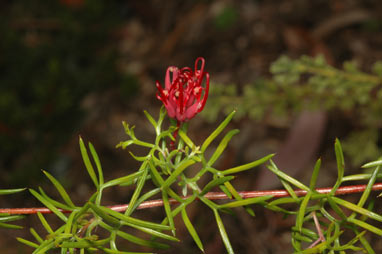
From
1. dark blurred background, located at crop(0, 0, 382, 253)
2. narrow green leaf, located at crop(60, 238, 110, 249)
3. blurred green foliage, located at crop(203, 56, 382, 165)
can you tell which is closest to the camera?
narrow green leaf, located at crop(60, 238, 110, 249)

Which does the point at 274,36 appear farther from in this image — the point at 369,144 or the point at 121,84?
the point at 369,144

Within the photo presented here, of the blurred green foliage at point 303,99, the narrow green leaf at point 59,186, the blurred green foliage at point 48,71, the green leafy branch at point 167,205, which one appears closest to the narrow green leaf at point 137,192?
the green leafy branch at point 167,205

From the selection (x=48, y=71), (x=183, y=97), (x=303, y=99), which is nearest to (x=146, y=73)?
(x=48, y=71)

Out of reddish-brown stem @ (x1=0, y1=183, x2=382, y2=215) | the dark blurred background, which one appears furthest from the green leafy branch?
the dark blurred background

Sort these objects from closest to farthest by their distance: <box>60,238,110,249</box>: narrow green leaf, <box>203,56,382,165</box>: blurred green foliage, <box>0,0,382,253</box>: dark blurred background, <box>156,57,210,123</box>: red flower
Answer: <box>60,238,110,249</box>: narrow green leaf < <box>156,57,210,123</box>: red flower < <box>203,56,382,165</box>: blurred green foliage < <box>0,0,382,253</box>: dark blurred background

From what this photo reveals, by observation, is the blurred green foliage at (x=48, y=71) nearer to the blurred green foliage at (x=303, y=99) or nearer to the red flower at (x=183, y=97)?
the blurred green foliage at (x=303, y=99)

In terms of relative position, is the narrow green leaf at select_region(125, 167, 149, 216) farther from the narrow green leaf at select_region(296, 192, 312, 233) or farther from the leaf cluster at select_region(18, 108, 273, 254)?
the narrow green leaf at select_region(296, 192, 312, 233)

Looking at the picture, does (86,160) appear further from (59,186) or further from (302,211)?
(302,211)
